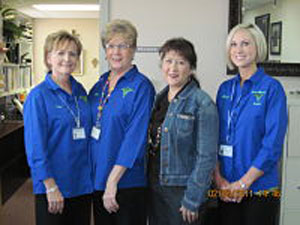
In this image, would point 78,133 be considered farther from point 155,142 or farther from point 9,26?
point 9,26

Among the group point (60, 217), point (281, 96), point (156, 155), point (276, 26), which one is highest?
point (276, 26)

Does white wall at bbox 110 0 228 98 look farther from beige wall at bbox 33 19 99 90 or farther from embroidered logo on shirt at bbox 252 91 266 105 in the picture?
beige wall at bbox 33 19 99 90

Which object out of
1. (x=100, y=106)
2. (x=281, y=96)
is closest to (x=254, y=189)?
(x=281, y=96)

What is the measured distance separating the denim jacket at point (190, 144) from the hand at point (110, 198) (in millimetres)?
251

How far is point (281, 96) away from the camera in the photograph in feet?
5.41

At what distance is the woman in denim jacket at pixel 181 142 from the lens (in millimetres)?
1567

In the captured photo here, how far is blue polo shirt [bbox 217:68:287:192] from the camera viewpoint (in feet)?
5.31

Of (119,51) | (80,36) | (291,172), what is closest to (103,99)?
(119,51)

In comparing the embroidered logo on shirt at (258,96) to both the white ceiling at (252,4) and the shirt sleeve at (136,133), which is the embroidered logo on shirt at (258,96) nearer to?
the shirt sleeve at (136,133)

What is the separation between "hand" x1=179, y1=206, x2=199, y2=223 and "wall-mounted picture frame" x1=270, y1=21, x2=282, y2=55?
1.80 metres

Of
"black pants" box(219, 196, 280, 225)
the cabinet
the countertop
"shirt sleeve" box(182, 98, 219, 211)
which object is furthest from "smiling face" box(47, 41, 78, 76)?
the countertop

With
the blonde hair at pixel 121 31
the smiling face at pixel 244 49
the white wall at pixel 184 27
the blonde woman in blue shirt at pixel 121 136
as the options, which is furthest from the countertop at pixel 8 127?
the smiling face at pixel 244 49

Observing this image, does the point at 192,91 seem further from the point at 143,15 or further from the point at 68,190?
the point at 143,15

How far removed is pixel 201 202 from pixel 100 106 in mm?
684
